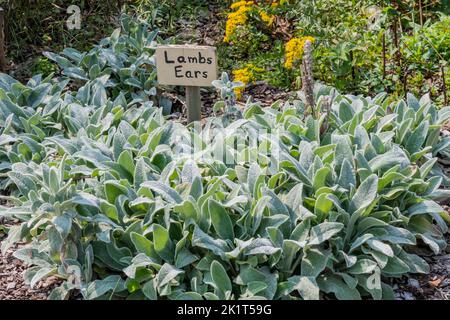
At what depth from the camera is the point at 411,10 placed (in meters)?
5.05

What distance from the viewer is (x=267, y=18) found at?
197 inches

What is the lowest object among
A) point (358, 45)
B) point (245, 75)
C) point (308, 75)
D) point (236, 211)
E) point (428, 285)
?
point (428, 285)

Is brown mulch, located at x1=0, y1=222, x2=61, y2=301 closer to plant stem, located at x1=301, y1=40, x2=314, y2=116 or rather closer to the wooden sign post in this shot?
the wooden sign post

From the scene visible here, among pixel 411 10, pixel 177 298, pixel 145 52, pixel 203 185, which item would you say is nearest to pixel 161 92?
pixel 145 52

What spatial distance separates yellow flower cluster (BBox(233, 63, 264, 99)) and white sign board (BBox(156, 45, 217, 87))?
0.61 metres

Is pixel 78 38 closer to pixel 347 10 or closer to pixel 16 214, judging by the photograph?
pixel 347 10

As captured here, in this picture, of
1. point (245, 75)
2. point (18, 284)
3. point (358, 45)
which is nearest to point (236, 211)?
point (18, 284)

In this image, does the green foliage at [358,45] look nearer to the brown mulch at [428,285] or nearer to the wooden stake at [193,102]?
the wooden stake at [193,102]

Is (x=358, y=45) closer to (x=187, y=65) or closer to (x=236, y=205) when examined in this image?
(x=187, y=65)

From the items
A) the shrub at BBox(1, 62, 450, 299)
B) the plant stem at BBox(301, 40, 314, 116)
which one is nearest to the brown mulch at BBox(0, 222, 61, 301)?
the shrub at BBox(1, 62, 450, 299)

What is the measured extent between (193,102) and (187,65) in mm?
269
